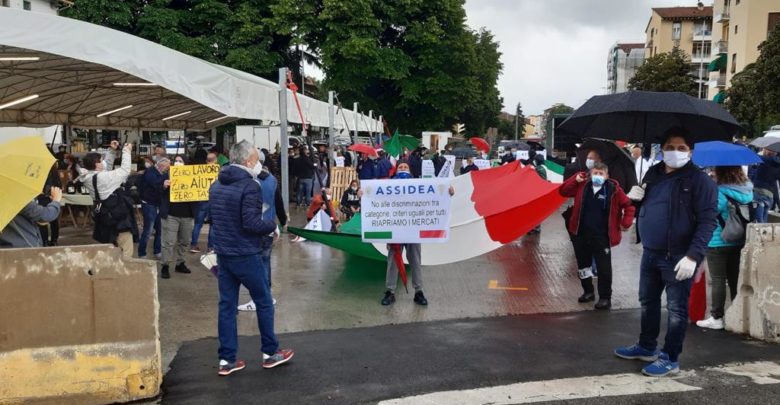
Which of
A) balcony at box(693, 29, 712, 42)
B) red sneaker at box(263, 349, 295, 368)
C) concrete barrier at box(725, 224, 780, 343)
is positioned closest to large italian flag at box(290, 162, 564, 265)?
concrete barrier at box(725, 224, 780, 343)

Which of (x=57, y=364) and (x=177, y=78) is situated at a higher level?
(x=177, y=78)

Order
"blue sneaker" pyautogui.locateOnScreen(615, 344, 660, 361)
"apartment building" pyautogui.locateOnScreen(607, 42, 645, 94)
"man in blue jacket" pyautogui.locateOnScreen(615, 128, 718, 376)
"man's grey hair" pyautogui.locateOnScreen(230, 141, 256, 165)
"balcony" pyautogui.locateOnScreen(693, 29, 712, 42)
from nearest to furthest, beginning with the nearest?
"man in blue jacket" pyautogui.locateOnScreen(615, 128, 718, 376) < "man's grey hair" pyautogui.locateOnScreen(230, 141, 256, 165) < "blue sneaker" pyautogui.locateOnScreen(615, 344, 660, 361) < "balcony" pyautogui.locateOnScreen(693, 29, 712, 42) < "apartment building" pyautogui.locateOnScreen(607, 42, 645, 94)

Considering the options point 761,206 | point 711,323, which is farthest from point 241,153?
point 761,206

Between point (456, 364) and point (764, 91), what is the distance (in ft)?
99.9

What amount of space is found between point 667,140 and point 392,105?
33.4 meters

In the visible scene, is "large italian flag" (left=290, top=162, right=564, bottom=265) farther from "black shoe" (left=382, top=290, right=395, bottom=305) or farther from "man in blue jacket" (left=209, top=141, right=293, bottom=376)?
"man in blue jacket" (left=209, top=141, right=293, bottom=376)

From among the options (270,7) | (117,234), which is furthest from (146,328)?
(270,7)

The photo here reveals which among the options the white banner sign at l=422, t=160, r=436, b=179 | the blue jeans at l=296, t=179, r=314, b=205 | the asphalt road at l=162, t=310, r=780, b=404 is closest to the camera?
the asphalt road at l=162, t=310, r=780, b=404

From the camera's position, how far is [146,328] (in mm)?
4652

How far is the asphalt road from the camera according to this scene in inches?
182

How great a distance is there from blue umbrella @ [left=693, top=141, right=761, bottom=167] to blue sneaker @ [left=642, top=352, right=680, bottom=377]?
2.18 metres

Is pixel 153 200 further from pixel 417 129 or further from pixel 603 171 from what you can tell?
pixel 417 129

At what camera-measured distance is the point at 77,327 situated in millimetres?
4574

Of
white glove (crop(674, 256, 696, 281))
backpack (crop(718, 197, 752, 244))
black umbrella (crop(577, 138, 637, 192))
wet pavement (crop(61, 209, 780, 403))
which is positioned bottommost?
wet pavement (crop(61, 209, 780, 403))
